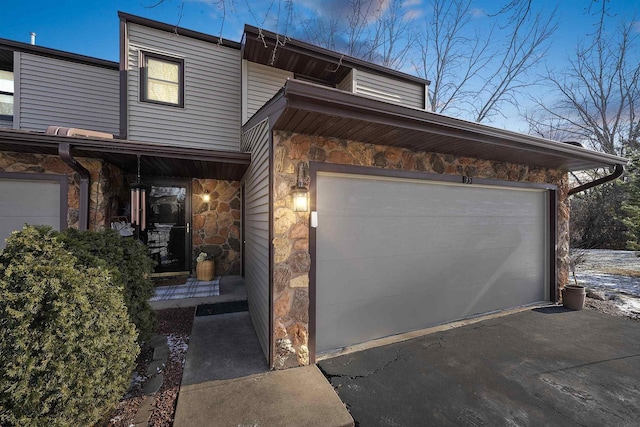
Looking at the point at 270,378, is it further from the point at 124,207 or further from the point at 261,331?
the point at 124,207

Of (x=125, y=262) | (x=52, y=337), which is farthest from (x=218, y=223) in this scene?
(x=52, y=337)

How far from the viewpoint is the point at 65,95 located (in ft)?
19.3

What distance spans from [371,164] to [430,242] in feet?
4.90

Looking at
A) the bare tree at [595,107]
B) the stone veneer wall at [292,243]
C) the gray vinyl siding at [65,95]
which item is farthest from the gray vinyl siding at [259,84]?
the bare tree at [595,107]

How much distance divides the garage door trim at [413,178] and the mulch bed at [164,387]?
54.2 inches

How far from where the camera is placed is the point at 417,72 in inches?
467

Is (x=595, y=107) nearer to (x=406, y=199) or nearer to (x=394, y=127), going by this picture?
(x=406, y=199)

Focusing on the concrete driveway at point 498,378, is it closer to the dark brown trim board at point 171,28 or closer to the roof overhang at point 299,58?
the roof overhang at point 299,58

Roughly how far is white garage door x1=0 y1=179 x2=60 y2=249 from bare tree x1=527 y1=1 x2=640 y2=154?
17780 mm

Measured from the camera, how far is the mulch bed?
7.06 ft

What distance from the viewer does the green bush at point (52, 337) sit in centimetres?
161

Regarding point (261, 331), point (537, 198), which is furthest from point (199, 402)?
point (537, 198)

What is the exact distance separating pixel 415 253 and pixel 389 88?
200 inches

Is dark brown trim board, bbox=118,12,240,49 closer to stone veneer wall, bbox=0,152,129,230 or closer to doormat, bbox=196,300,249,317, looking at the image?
stone veneer wall, bbox=0,152,129,230
